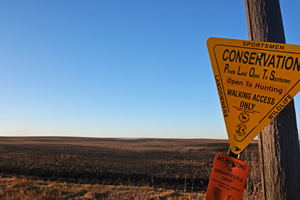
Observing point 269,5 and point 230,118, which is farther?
point 269,5

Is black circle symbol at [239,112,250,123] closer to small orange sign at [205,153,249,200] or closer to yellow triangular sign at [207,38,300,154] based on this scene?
yellow triangular sign at [207,38,300,154]

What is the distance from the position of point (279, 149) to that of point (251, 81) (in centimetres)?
87

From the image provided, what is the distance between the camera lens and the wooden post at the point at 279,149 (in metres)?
2.39

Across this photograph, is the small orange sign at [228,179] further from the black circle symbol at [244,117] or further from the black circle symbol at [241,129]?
the black circle symbol at [244,117]

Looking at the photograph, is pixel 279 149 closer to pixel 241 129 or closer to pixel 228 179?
pixel 241 129

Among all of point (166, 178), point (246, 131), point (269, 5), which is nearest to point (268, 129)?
point (246, 131)

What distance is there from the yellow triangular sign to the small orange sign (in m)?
0.18

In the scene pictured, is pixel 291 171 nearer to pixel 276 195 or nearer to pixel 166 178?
pixel 276 195

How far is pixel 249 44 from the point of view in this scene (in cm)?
240

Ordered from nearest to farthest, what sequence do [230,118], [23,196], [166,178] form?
[230,118], [23,196], [166,178]

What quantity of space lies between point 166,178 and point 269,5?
34.9 ft

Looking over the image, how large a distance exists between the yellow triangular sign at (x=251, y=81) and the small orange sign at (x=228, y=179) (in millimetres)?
175

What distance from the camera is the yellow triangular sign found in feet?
7.24

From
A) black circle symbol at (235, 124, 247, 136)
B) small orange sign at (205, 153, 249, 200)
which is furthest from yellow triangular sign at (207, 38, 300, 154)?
small orange sign at (205, 153, 249, 200)
